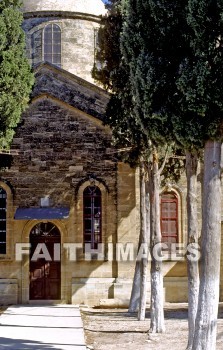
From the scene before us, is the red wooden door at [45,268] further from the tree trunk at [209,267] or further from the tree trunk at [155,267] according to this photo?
the tree trunk at [209,267]

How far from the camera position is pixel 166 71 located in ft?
32.3

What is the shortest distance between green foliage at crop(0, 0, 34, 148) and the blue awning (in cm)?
391

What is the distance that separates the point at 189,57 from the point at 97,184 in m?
10.7

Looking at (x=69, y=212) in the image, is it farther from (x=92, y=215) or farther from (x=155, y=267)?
(x=155, y=267)

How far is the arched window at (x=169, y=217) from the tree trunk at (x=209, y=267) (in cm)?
1115

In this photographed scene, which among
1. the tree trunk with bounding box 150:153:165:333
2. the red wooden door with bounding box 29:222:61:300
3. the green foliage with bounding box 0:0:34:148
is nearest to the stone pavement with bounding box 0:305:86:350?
the red wooden door with bounding box 29:222:61:300

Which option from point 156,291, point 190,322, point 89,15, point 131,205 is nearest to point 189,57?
point 190,322

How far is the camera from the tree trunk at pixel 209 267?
9.29 m

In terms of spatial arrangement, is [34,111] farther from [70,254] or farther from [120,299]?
[120,299]

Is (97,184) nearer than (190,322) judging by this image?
No

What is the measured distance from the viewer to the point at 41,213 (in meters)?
19.2

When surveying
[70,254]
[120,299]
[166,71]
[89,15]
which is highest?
[89,15]

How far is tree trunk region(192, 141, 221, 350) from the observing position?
30.5ft

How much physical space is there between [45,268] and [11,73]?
7135mm
